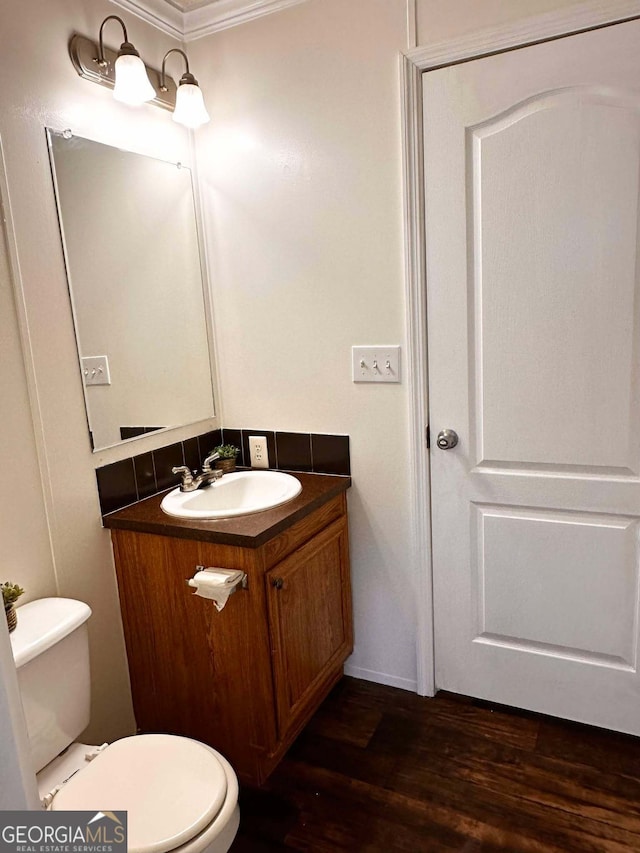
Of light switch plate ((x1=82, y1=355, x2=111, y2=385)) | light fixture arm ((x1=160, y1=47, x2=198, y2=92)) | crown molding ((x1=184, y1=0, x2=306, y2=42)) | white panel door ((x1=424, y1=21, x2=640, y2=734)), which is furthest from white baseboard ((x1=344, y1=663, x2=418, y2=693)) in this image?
crown molding ((x1=184, y1=0, x2=306, y2=42))

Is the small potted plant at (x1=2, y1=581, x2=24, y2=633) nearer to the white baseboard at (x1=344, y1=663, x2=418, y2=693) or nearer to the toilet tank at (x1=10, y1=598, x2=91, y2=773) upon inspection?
the toilet tank at (x1=10, y1=598, x2=91, y2=773)

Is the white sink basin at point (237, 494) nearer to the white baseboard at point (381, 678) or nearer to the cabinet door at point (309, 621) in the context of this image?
the cabinet door at point (309, 621)

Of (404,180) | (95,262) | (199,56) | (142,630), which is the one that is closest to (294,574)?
(142,630)

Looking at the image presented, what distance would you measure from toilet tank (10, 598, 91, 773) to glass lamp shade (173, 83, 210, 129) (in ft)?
5.02

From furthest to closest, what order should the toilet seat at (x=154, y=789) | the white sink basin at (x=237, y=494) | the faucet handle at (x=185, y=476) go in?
the faucet handle at (x=185, y=476) < the white sink basin at (x=237, y=494) < the toilet seat at (x=154, y=789)

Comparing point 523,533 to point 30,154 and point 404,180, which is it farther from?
point 30,154

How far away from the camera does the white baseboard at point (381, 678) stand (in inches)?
85.3

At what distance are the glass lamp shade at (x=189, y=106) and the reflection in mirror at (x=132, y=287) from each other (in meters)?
0.18

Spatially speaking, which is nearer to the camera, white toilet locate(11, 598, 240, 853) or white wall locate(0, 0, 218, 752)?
white toilet locate(11, 598, 240, 853)

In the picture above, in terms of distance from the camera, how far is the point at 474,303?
185 cm

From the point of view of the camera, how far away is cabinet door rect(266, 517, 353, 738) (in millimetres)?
1707

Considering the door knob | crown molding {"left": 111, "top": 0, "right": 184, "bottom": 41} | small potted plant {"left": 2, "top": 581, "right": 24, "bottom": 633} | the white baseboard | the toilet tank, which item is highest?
crown molding {"left": 111, "top": 0, "right": 184, "bottom": 41}

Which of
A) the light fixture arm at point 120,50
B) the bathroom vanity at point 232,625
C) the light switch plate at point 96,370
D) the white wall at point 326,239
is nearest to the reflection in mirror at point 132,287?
the light switch plate at point 96,370

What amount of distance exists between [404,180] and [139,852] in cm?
183
